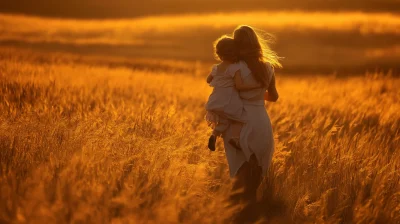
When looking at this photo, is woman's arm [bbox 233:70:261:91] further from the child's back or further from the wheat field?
the wheat field

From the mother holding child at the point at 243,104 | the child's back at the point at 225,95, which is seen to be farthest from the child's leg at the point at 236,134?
the child's back at the point at 225,95

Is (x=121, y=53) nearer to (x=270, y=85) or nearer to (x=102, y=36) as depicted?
(x=102, y=36)

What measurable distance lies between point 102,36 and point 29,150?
3838 centimetres

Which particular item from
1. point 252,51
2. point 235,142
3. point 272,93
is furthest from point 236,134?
point 252,51

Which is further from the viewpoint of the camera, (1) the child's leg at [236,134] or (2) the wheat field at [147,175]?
(1) the child's leg at [236,134]

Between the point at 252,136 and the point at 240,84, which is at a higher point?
the point at 240,84

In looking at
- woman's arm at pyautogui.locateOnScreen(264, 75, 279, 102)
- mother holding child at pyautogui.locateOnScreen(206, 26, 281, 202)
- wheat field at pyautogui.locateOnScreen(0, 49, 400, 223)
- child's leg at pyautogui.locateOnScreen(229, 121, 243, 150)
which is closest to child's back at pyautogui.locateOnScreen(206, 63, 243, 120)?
mother holding child at pyautogui.locateOnScreen(206, 26, 281, 202)

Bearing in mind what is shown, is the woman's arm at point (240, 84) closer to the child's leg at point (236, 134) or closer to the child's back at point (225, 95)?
the child's back at point (225, 95)

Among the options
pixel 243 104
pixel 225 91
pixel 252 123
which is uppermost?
pixel 225 91

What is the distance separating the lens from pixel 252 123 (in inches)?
186

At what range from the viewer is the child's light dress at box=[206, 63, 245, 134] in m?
4.66

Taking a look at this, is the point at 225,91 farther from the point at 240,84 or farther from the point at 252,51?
the point at 252,51

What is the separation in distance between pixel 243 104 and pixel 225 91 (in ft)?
0.64

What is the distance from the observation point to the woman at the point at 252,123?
183 inches
